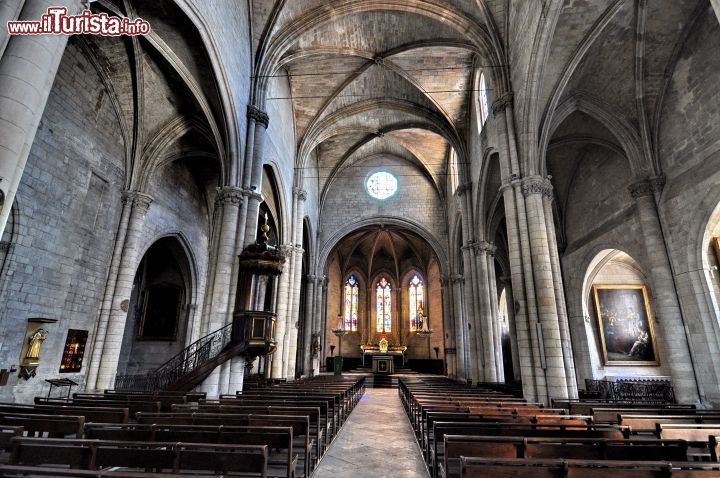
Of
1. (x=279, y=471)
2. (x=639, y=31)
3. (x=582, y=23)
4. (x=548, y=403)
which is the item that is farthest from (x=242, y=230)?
(x=639, y=31)

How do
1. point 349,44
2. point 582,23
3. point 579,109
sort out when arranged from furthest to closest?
point 349,44 → point 579,109 → point 582,23

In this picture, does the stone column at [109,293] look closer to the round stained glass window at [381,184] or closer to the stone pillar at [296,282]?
the stone pillar at [296,282]

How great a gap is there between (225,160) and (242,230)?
7.99 feet

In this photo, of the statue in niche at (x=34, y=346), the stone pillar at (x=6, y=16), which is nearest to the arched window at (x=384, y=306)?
the statue in niche at (x=34, y=346)

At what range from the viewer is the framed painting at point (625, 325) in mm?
15453

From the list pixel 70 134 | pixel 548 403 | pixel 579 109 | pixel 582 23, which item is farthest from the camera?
pixel 579 109

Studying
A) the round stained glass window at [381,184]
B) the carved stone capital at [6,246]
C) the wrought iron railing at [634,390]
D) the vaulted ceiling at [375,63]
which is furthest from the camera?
the round stained glass window at [381,184]

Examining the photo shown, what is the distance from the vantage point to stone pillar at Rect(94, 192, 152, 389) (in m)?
11.0

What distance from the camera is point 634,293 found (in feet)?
53.6

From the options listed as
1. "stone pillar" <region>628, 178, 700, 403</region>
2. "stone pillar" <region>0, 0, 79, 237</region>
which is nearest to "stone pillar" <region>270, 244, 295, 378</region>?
"stone pillar" <region>0, 0, 79, 237</region>

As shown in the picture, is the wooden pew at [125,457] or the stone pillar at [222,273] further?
the stone pillar at [222,273]

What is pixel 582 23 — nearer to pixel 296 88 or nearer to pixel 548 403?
pixel 548 403

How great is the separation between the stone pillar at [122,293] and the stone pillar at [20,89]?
858cm

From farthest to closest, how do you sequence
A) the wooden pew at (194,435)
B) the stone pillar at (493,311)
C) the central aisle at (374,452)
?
the stone pillar at (493,311) → the central aisle at (374,452) → the wooden pew at (194,435)
